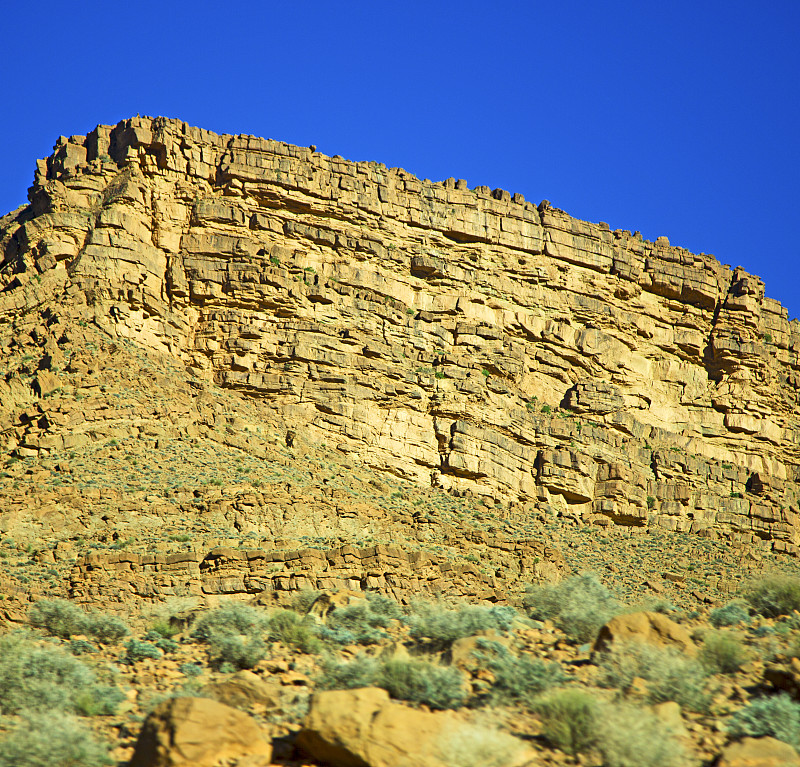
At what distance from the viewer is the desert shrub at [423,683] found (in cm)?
1280

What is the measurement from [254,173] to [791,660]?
4007cm

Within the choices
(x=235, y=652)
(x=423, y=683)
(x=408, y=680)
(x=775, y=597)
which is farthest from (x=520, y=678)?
(x=775, y=597)

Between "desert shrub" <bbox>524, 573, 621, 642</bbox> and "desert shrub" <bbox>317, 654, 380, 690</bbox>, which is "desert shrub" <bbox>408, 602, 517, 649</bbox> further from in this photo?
"desert shrub" <bbox>317, 654, 380, 690</bbox>

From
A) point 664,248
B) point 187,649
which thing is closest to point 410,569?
point 187,649

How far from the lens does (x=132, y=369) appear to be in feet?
121

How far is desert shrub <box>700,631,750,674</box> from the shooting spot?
554 inches

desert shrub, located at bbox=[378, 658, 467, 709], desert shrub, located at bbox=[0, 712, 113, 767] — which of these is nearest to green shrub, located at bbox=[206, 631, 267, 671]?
desert shrub, located at bbox=[378, 658, 467, 709]

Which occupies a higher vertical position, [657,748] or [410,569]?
[410,569]

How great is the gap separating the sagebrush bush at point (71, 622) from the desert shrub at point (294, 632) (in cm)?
318

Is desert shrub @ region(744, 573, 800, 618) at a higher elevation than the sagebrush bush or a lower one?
higher

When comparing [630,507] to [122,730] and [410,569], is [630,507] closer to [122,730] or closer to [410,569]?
[410,569]

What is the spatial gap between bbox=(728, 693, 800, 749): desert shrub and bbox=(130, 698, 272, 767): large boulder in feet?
17.9

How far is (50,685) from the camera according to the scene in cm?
1409

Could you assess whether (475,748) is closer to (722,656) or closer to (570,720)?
(570,720)
